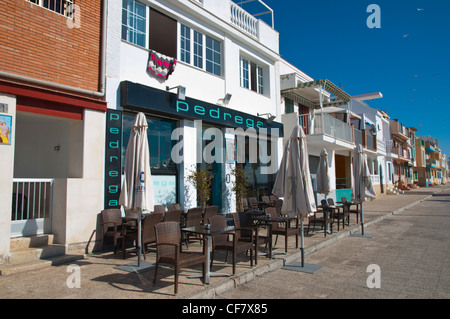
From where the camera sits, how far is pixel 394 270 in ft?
19.6

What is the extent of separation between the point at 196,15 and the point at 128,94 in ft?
14.8

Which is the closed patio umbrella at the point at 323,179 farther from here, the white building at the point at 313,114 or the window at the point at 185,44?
the window at the point at 185,44

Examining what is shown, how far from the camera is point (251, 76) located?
561 inches

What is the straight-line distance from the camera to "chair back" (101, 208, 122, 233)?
7.24 meters

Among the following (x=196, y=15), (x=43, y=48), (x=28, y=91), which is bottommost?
(x=28, y=91)

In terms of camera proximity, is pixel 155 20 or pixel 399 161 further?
pixel 399 161

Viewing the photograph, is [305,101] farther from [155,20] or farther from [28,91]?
[28,91]

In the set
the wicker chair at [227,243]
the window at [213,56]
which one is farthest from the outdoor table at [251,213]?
the window at [213,56]

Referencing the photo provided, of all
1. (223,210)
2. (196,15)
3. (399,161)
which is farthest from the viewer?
(399,161)

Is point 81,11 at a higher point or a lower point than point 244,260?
higher

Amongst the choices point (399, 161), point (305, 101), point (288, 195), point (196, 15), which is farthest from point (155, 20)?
point (399, 161)

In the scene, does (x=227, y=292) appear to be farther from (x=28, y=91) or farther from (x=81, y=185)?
(x=28, y=91)

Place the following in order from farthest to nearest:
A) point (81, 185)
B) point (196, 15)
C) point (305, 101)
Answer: point (305, 101), point (196, 15), point (81, 185)

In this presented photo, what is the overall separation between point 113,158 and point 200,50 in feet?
18.2
